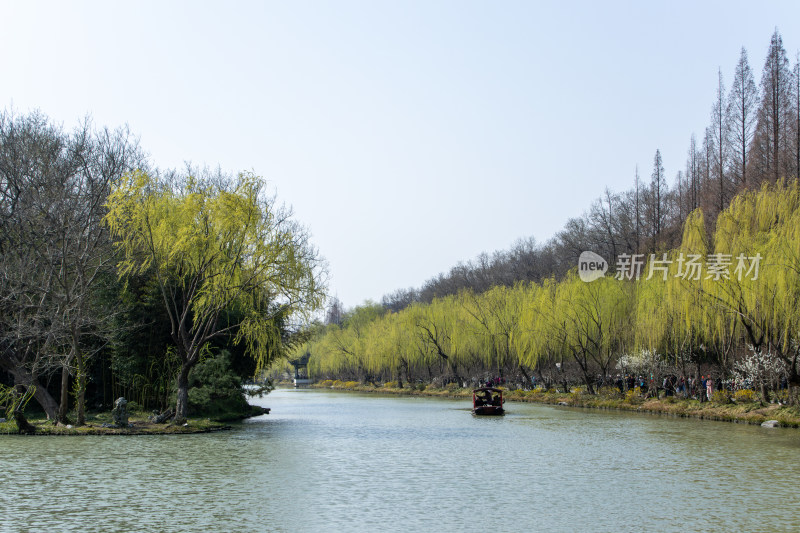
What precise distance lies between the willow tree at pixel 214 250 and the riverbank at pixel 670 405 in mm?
16711

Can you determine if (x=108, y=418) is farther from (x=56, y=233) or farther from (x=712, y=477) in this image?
(x=712, y=477)

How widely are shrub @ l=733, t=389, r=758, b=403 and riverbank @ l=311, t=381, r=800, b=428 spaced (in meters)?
0.14

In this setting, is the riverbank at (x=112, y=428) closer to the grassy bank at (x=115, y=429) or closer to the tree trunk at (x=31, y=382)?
the grassy bank at (x=115, y=429)

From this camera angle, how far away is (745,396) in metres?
30.2

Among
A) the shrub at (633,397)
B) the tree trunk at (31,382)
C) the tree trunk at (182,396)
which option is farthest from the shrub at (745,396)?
the tree trunk at (31,382)

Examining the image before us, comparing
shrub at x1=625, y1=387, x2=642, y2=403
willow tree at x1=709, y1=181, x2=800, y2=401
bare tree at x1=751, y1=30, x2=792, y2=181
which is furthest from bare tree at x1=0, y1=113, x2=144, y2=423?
bare tree at x1=751, y1=30, x2=792, y2=181

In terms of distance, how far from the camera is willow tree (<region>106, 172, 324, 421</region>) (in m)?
24.2

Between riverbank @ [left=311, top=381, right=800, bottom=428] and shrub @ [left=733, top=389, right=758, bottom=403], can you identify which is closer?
riverbank @ [left=311, top=381, right=800, bottom=428]

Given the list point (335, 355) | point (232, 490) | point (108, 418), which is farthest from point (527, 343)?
point (335, 355)

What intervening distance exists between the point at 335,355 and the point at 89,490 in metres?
68.3

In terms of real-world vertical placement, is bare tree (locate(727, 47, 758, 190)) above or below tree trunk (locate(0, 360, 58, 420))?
above

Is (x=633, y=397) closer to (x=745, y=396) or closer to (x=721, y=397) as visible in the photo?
(x=721, y=397)

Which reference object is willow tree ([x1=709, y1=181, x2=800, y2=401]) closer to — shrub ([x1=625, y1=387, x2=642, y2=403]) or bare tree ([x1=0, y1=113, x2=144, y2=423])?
shrub ([x1=625, y1=387, x2=642, y2=403])

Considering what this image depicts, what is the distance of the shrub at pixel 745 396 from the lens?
2980 cm
